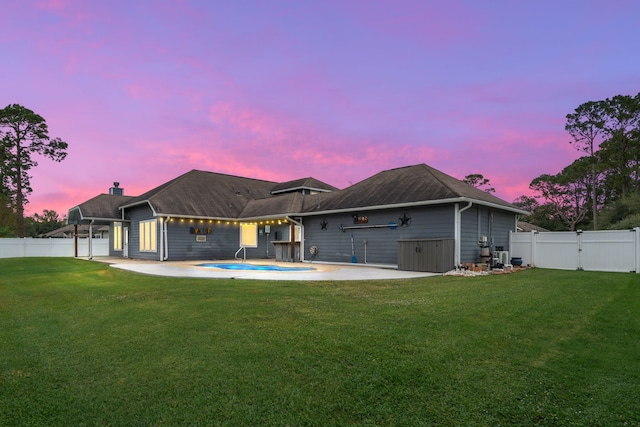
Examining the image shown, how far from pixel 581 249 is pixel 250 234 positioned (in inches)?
609

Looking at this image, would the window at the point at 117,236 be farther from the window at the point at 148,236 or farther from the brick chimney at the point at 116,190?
the window at the point at 148,236

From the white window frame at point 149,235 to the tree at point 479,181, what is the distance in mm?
39038

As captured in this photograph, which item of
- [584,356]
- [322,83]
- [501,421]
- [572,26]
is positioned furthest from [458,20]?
[501,421]

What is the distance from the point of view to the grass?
2.65 meters

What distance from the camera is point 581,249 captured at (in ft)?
43.8

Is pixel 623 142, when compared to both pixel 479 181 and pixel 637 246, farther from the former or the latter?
pixel 637 246

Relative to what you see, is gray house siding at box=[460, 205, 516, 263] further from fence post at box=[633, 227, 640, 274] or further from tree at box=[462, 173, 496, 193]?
tree at box=[462, 173, 496, 193]

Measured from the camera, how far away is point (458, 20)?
13.9m

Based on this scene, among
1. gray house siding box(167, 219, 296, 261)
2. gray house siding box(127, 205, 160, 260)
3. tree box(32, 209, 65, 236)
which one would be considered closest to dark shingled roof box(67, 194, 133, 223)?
gray house siding box(127, 205, 160, 260)

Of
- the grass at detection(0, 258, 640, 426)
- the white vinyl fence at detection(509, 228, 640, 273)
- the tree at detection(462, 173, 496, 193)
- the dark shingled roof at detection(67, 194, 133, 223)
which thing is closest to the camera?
the grass at detection(0, 258, 640, 426)

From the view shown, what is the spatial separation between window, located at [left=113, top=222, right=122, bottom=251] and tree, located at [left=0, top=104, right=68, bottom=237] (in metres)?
10.8

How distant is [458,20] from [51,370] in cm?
1568

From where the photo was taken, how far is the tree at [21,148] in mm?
28188

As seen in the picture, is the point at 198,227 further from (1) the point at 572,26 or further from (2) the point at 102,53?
(1) the point at 572,26
